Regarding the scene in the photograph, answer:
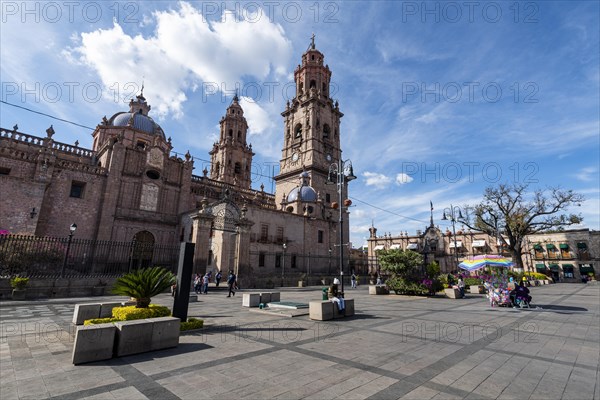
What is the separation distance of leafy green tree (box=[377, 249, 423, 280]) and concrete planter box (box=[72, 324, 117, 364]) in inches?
641

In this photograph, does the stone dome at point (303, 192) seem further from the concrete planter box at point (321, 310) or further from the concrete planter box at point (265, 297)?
the concrete planter box at point (321, 310)

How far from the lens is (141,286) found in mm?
7605

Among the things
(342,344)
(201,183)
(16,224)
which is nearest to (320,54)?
(201,183)

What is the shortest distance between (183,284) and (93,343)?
2898 mm

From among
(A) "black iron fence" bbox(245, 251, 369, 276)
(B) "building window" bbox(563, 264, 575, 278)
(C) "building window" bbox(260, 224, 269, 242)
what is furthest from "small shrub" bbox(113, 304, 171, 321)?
(B) "building window" bbox(563, 264, 575, 278)

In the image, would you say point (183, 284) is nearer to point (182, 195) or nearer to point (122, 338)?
point (122, 338)

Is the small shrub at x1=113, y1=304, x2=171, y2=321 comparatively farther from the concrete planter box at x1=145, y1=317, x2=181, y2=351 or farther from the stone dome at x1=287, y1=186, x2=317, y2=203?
the stone dome at x1=287, y1=186, x2=317, y2=203

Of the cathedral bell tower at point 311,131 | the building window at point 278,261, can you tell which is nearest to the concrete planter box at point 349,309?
the building window at point 278,261

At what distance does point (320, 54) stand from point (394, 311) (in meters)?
52.0

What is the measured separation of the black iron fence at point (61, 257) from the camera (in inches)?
670

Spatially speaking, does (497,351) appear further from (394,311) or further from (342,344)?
(394,311)

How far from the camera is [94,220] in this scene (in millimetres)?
27422

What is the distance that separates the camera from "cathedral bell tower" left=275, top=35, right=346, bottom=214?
4653 centimetres

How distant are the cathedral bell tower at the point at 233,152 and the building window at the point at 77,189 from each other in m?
25.8
